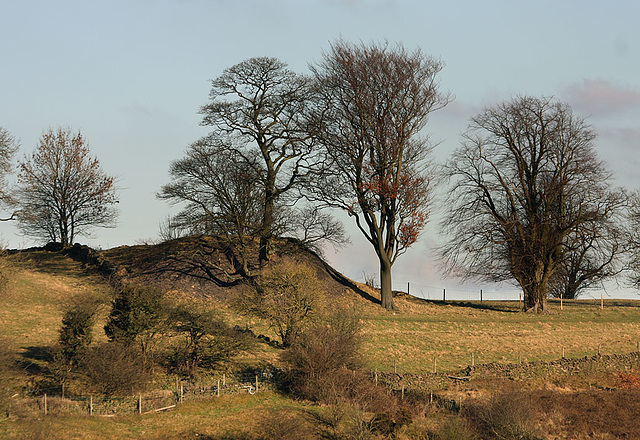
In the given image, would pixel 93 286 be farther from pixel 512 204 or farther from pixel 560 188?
pixel 560 188

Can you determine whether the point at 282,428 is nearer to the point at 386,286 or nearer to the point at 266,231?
the point at 266,231

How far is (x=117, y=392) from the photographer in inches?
1035

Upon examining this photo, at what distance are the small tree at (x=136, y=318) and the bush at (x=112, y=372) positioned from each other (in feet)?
5.70

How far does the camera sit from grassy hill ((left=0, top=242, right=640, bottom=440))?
24781mm

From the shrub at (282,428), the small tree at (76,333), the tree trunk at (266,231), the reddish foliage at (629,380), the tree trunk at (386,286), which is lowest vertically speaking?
the shrub at (282,428)

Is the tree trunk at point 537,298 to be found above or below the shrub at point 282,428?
above

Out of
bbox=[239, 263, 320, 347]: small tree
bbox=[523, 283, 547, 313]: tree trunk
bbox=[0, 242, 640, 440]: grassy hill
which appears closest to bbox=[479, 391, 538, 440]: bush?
bbox=[0, 242, 640, 440]: grassy hill

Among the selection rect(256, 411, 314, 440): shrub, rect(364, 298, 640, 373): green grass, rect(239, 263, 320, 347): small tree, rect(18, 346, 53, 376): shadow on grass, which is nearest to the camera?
rect(256, 411, 314, 440): shrub

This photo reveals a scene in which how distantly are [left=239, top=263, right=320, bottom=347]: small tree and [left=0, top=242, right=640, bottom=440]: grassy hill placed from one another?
1.58 meters

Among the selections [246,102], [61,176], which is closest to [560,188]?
[246,102]

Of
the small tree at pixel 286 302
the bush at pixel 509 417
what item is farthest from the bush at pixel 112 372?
the bush at pixel 509 417

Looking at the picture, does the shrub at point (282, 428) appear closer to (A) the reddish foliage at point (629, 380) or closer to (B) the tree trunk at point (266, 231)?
(A) the reddish foliage at point (629, 380)

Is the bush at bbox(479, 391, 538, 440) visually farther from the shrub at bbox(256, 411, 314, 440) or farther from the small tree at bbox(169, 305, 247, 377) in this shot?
the small tree at bbox(169, 305, 247, 377)

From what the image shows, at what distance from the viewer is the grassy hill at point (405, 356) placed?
81.3ft
